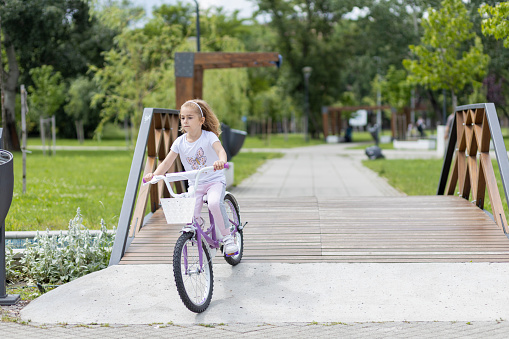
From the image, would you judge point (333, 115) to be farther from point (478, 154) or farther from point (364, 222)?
point (364, 222)

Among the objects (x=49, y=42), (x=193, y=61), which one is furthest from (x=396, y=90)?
(x=193, y=61)

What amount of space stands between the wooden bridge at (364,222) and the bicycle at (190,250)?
1.09 metres

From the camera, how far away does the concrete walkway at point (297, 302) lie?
446 centimetres

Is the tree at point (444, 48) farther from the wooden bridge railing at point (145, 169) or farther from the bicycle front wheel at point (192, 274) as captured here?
the bicycle front wheel at point (192, 274)

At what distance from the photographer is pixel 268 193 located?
510 inches

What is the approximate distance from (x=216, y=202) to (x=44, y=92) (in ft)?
107

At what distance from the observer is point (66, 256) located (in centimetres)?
628

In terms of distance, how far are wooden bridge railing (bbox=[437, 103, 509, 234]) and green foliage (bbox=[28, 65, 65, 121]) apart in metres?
26.3

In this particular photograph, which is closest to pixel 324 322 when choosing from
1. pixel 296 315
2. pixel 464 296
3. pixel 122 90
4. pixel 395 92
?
pixel 296 315

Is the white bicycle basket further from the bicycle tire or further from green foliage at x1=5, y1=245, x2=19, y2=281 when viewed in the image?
green foliage at x1=5, y1=245, x2=19, y2=281

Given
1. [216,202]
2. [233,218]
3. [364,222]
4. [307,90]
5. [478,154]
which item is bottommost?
[364,222]

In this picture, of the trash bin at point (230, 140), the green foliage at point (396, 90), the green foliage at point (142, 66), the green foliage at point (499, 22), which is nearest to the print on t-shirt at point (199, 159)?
the green foliage at point (499, 22)

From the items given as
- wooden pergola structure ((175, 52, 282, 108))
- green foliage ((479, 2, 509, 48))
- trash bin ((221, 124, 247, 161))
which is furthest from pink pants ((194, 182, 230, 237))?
wooden pergola structure ((175, 52, 282, 108))

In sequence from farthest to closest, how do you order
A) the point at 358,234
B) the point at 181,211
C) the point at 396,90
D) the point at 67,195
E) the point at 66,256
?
the point at 396,90 < the point at 67,195 < the point at 358,234 < the point at 66,256 < the point at 181,211
